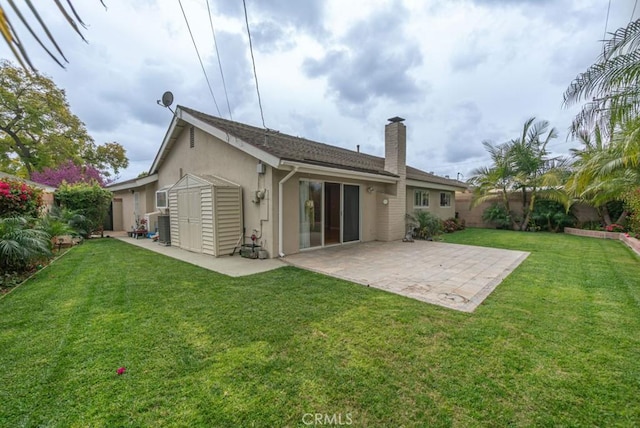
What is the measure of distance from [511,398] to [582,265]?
698cm

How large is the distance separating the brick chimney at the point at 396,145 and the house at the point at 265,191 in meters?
0.04

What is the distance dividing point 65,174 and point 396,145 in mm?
27105

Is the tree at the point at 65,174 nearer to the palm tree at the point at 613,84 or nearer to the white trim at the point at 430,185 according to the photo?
the white trim at the point at 430,185

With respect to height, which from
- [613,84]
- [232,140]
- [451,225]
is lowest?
[451,225]

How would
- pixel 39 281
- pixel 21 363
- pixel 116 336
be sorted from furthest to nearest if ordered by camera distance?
pixel 39 281 < pixel 116 336 < pixel 21 363

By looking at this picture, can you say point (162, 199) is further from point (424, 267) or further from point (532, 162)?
point (532, 162)

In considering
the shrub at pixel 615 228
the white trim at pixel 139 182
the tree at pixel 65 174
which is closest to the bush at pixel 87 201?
the white trim at pixel 139 182

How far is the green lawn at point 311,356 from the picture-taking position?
2242 mm

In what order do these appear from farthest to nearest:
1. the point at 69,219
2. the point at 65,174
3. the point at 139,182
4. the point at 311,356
Result: the point at 65,174
the point at 139,182
the point at 69,219
the point at 311,356

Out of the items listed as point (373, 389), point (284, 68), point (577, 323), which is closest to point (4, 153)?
point (284, 68)

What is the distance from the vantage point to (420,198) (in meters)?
14.9

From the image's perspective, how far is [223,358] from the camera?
2.95m

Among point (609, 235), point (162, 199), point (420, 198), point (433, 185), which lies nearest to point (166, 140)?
point (162, 199)

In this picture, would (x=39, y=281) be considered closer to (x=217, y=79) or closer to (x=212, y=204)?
(x=212, y=204)
